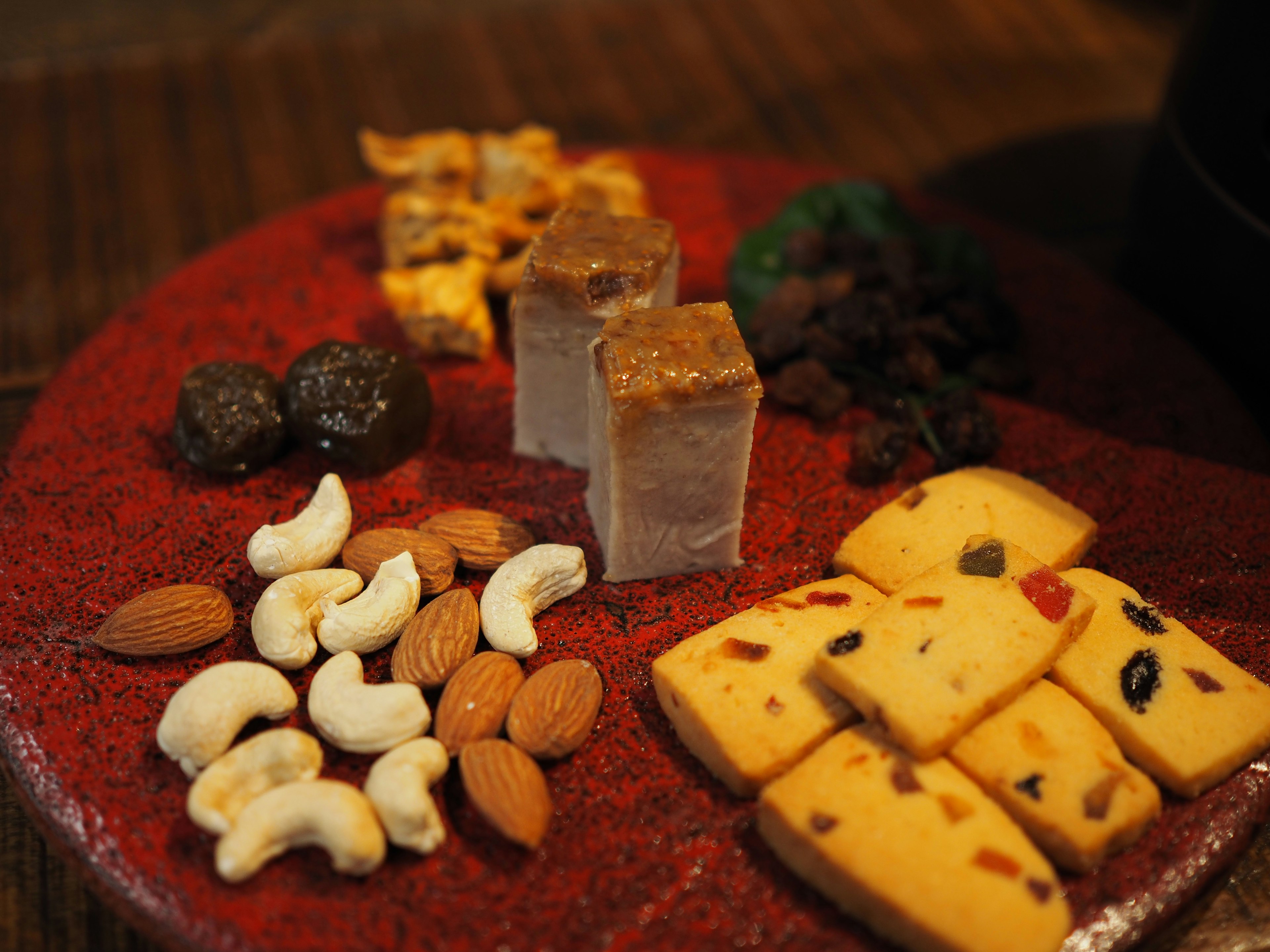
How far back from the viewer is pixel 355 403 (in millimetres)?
2635

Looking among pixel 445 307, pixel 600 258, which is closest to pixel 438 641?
pixel 600 258

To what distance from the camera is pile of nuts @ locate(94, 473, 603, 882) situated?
1.90m

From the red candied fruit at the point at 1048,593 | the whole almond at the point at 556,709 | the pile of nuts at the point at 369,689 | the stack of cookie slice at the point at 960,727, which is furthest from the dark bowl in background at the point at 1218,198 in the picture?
the whole almond at the point at 556,709

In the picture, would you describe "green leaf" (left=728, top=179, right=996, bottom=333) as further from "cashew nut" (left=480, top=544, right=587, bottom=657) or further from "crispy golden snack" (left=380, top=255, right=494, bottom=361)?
"cashew nut" (left=480, top=544, right=587, bottom=657)

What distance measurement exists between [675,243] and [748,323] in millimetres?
555

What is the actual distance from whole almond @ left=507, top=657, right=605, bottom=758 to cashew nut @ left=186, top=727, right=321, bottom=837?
0.39 metres

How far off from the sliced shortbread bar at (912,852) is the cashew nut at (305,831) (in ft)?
2.33

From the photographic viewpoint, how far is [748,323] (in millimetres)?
3146

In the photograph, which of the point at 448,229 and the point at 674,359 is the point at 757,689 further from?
the point at 448,229

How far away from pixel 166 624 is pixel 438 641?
0.58m

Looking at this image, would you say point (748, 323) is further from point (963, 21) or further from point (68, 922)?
point (963, 21)

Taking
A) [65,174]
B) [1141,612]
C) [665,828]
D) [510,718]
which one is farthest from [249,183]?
[1141,612]

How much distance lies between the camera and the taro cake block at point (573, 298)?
247 centimetres

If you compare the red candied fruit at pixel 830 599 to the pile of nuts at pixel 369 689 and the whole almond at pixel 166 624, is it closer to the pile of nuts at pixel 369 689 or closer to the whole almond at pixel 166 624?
the pile of nuts at pixel 369 689
